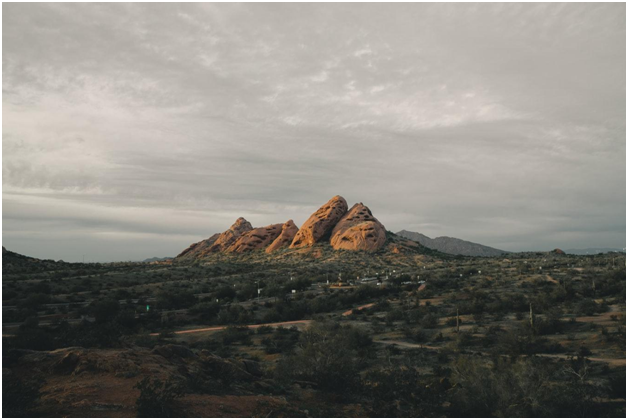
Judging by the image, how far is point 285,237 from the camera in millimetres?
122062

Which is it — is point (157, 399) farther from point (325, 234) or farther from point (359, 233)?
point (325, 234)

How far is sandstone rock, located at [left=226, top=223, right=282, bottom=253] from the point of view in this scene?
127 m

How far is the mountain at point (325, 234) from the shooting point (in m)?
103

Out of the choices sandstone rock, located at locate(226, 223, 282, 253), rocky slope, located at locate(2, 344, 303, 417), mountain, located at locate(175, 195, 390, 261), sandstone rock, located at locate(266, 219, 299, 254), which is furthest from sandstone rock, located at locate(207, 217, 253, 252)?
rocky slope, located at locate(2, 344, 303, 417)

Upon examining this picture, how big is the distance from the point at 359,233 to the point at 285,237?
93.8ft

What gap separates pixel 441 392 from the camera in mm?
16062

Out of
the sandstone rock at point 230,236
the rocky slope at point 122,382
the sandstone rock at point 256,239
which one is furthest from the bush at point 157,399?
the sandstone rock at point 230,236

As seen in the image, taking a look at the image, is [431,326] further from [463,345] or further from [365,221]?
[365,221]

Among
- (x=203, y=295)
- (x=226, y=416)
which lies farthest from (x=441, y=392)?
(x=203, y=295)

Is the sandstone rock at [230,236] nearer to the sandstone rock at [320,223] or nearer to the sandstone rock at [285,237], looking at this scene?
the sandstone rock at [285,237]

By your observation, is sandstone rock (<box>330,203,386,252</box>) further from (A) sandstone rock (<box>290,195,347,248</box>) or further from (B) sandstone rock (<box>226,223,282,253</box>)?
(B) sandstone rock (<box>226,223,282,253</box>)

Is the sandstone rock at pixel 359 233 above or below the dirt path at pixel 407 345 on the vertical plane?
above

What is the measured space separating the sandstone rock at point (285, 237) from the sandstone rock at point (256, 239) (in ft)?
17.0

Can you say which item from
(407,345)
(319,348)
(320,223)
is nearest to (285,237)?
(320,223)
